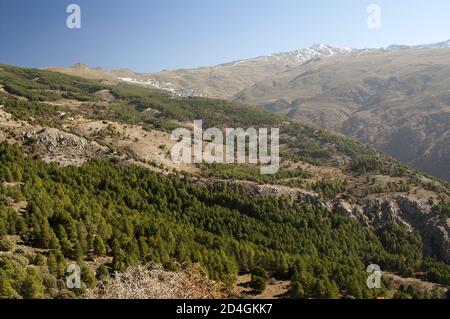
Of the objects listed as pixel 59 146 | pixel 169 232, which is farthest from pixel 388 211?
pixel 59 146

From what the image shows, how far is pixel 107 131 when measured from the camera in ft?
461

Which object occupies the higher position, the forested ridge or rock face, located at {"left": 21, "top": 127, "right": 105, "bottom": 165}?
rock face, located at {"left": 21, "top": 127, "right": 105, "bottom": 165}

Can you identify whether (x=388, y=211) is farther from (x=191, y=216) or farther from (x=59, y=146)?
(x=59, y=146)

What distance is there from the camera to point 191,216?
91.4 meters

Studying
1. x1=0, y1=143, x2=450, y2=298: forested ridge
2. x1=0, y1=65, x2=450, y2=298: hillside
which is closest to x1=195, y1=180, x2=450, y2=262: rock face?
x1=0, y1=65, x2=450, y2=298: hillside

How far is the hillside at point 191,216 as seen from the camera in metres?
53.4

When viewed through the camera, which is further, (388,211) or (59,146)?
(388,211)

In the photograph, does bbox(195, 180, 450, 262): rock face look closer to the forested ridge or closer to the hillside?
the hillside

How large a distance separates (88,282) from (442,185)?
127 m

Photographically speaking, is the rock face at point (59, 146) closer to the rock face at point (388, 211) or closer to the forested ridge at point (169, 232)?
the forested ridge at point (169, 232)

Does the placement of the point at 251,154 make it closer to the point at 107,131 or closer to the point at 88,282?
the point at 107,131

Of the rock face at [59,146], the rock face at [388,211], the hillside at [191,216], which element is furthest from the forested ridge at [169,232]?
the rock face at [59,146]

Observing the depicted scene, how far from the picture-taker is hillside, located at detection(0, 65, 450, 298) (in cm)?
5341

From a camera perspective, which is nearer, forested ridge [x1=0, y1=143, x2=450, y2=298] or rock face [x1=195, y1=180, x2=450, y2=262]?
forested ridge [x1=0, y1=143, x2=450, y2=298]
